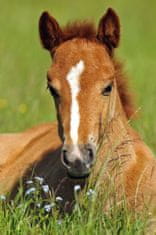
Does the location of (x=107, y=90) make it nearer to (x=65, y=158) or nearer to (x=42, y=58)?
(x=65, y=158)

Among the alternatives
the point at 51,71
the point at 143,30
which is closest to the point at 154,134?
the point at 51,71

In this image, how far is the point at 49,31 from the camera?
22.4 ft

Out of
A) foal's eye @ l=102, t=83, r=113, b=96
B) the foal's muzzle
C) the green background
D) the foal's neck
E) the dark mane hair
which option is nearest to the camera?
the foal's muzzle

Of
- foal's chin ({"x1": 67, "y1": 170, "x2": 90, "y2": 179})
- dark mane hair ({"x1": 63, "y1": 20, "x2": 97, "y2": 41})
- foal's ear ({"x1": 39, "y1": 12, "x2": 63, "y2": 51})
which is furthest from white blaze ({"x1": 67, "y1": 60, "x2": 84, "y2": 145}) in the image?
foal's ear ({"x1": 39, "y1": 12, "x2": 63, "y2": 51})

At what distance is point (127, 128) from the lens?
22.6 ft

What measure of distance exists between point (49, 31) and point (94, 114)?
3.30ft

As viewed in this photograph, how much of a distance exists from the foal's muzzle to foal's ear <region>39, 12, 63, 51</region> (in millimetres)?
1215

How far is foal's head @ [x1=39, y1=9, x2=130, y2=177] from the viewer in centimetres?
589

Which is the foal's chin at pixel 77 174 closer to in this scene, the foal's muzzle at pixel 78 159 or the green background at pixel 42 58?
the foal's muzzle at pixel 78 159

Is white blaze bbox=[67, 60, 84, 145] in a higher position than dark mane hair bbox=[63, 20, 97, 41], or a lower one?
lower

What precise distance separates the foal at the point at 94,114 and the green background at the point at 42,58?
0.33 metres

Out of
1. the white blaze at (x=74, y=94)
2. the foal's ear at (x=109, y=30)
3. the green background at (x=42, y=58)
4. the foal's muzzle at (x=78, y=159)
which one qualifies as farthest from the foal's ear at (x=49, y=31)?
the foal's muzzle at (x=78, y=159)

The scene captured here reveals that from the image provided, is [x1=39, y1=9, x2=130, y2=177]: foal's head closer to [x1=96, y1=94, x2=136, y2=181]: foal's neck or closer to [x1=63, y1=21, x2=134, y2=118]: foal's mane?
[x1=63, y1=21, x2=134, y2=118]: foal's mane

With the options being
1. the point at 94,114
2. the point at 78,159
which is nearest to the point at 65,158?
the point at 78,159
